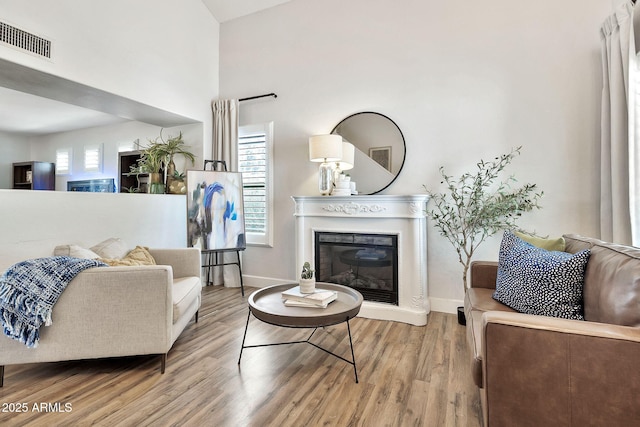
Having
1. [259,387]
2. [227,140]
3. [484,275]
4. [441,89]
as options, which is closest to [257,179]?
[227,140]

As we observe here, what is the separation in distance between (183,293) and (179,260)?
563mm

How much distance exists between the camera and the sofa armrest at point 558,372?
3.43ft

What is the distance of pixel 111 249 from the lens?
2648 millimetres

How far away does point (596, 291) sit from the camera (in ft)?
4.58

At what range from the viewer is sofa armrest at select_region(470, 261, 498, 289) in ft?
7.70

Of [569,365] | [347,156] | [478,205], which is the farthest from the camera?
[347,156]

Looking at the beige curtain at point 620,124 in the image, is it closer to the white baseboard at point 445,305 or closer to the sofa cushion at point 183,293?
the white baseboard at point 445,305

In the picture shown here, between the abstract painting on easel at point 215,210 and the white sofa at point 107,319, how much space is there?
1.80 meters

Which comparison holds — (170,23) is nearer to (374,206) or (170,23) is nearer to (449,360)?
(374,206)

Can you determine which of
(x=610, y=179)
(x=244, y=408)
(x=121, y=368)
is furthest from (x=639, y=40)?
(x=121, y=368)

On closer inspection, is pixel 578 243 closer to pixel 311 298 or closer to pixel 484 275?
pixel 484 275

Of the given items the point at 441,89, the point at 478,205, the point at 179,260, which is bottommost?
the point at 179,260

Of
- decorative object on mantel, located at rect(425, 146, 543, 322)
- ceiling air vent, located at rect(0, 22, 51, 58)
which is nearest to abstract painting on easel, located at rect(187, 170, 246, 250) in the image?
ceiling air vent, located at rect(0, 22, 51, 58)

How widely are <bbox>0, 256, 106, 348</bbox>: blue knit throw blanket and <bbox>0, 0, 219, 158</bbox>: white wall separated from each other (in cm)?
179
